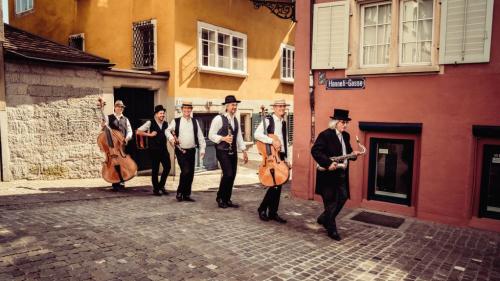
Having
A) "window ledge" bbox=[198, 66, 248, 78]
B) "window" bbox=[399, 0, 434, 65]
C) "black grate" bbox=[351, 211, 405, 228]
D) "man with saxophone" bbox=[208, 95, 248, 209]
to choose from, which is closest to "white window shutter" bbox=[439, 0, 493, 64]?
"window" bbox=[399, 0, 434, 65]

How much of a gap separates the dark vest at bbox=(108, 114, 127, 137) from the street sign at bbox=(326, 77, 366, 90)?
15.4 ft

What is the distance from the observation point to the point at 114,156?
809 centimetres

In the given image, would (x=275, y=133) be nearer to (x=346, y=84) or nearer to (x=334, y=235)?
(x=334, y=235)

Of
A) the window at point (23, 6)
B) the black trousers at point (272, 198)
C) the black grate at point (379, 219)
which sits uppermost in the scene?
the window at point (23, 6)

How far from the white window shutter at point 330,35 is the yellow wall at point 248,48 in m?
5.22

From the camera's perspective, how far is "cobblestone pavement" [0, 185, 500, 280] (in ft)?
14.1

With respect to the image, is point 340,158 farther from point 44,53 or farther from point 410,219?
point 44,53

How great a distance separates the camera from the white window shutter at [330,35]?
320 inches

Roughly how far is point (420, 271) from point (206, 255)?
272 cm

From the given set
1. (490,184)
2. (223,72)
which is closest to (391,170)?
(490,184)

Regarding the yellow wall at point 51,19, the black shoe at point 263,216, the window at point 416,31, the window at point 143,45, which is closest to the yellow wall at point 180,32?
the yellow wall at point 51,19

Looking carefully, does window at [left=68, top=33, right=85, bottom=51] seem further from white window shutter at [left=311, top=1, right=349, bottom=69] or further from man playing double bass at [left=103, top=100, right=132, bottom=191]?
white window shutter at [left=311, top=1, right=349, bottom=69]

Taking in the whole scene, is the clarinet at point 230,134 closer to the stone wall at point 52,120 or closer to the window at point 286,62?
the stone wall at point 52,120

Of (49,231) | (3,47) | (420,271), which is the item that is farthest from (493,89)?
(3,47)
